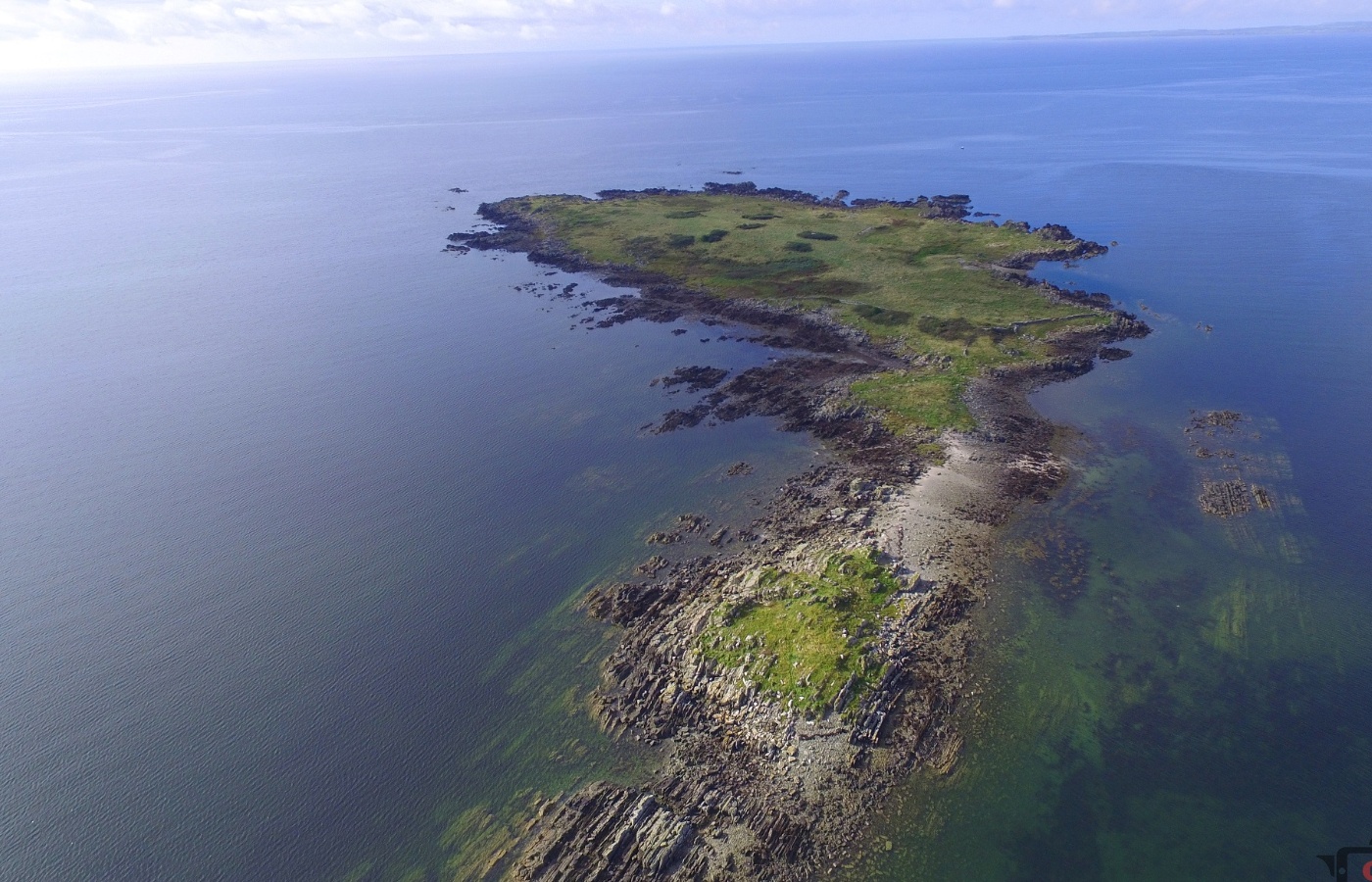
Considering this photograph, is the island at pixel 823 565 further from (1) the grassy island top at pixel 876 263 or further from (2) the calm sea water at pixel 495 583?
(2) the calm sea water at pixel 495 583

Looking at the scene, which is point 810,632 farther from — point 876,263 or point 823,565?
point 876,263

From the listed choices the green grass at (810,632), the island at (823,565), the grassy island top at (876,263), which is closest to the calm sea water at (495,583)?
the island at (823,565)

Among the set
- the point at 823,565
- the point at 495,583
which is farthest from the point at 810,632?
the point at 495,583

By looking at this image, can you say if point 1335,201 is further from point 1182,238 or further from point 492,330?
point 492,330

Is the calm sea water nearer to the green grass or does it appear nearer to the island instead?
the island

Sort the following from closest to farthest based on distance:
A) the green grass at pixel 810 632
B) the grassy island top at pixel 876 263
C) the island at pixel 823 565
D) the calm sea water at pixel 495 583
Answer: the island at pixel 823 565 < the calm sea water at pixel 495 583 < the green grass at pixel 810 632 < the grassy island top at pixel 876 263

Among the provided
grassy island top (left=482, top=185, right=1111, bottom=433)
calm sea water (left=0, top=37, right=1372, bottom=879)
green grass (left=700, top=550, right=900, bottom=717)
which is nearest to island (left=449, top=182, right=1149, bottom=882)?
green grass (left=700, top=550, right=900, bottom=717)
